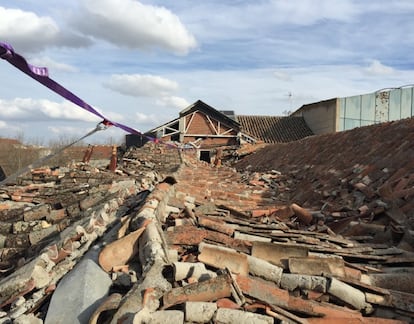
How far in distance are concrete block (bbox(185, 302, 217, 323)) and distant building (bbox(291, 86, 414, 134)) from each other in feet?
79.5

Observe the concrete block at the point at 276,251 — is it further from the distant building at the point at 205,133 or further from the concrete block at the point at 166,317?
the distant building at the point at 205,133

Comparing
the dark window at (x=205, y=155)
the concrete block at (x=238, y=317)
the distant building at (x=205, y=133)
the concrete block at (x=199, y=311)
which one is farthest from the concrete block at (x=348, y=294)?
the dark window at (x=205, y=155)

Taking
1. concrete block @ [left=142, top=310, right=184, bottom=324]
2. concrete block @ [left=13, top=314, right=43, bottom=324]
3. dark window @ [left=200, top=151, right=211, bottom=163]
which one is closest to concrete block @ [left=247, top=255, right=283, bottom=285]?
concrete block @ [left=142, top=310, right=184, bottom=324]

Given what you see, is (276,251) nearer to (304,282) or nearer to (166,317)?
(304,282)

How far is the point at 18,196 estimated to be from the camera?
7953 millimetres

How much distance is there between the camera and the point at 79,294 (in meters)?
2.57

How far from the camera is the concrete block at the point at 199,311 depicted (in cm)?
220

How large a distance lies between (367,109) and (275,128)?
5.85 m

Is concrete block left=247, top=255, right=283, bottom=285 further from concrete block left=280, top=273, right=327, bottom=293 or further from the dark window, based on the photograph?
the dark window

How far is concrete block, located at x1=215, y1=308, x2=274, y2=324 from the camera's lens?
221 cm

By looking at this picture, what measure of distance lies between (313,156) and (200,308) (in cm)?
887

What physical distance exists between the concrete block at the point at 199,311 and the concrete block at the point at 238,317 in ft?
0.12

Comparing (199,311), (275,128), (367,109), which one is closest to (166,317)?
(199,311)

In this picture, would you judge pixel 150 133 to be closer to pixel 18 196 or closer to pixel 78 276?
pixel 18 196
